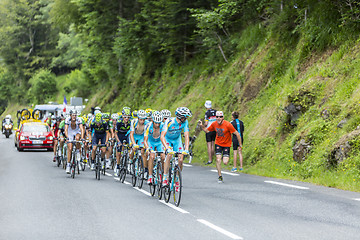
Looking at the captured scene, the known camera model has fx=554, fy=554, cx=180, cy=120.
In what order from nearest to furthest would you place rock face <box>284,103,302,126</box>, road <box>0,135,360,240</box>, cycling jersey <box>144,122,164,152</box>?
1. road <box>0,135,360,240</box>
2. cycling jersey <box>144,122,164,152</box>
3. rock face <box>284,103,302,126</box>

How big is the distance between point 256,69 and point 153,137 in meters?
13.0

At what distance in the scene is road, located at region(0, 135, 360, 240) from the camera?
25.6 ft

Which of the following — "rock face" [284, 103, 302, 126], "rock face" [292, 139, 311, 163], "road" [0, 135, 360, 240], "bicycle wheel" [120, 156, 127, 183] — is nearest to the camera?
"road" [0, 135, 360, 240]

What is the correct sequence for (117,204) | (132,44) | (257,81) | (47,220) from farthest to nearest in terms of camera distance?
(132,44), (257,81), (117,204), (47,220)

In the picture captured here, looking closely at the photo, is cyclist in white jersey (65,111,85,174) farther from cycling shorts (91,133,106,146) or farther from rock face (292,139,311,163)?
rock face (292,139,311,163)

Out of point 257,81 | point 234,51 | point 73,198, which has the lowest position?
point 73,198

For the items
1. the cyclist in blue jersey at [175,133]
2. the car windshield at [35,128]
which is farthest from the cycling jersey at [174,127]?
the car windshield at [35,128]

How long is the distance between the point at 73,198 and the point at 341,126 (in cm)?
762

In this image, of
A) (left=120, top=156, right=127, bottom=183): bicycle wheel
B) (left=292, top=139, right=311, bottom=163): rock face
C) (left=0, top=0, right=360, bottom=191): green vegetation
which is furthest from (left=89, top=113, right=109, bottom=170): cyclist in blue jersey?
(left=292, top=139, right=311, bottom=163): rock face

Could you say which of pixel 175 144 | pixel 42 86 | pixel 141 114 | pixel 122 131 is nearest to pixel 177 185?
pixel 175 144

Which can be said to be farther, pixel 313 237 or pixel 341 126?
pixel 341 126

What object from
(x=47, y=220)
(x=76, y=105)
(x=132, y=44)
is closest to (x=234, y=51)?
(x=132, y=44)

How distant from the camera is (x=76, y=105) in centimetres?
5416

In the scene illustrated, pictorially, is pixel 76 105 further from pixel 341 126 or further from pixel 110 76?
pixel 341 126
